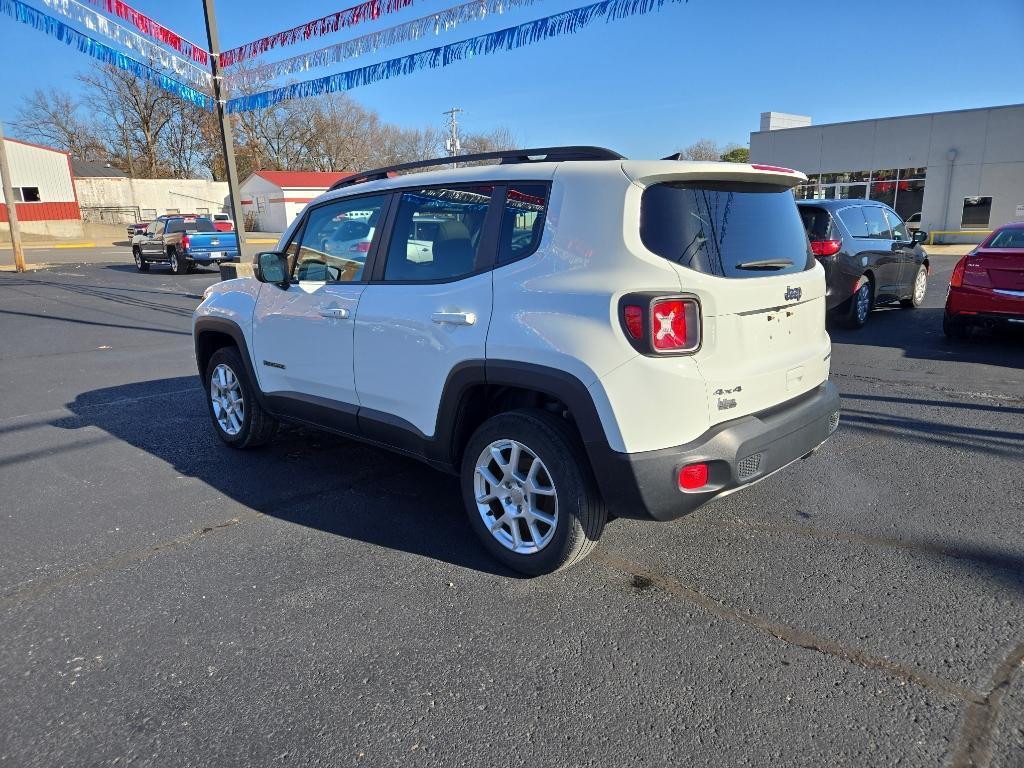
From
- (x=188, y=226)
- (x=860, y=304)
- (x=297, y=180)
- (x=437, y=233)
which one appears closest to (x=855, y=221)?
(x=860, y=304)

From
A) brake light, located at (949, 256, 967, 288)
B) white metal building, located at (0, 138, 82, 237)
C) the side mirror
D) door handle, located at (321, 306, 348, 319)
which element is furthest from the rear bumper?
white metal building, located at (0, 138, 82, 237)

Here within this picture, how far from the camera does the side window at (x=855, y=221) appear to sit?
29.3ft

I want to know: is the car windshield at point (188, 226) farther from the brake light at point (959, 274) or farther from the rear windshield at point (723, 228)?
the rear windshield at point (723, 228)

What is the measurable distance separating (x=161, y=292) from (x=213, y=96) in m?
6.20

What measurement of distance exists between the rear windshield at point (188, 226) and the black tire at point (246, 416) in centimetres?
1900

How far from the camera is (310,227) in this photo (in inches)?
175

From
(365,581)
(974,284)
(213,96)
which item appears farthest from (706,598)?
(213,96)

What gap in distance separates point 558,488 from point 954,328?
7437 mm

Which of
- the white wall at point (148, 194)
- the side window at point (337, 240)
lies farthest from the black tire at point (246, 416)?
the white wall at point (148, 194)

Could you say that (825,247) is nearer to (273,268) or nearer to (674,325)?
(674,325)

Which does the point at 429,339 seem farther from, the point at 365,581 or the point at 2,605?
the point at 2,605

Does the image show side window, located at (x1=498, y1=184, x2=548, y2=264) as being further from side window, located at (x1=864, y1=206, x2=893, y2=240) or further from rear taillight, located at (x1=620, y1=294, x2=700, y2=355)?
side window, located at (x1=864, y1=206, x2=893, y2=240)

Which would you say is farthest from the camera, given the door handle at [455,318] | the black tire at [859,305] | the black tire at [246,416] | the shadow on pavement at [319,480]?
the black tire at [859,305]

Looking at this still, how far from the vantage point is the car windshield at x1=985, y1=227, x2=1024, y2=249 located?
750cm
